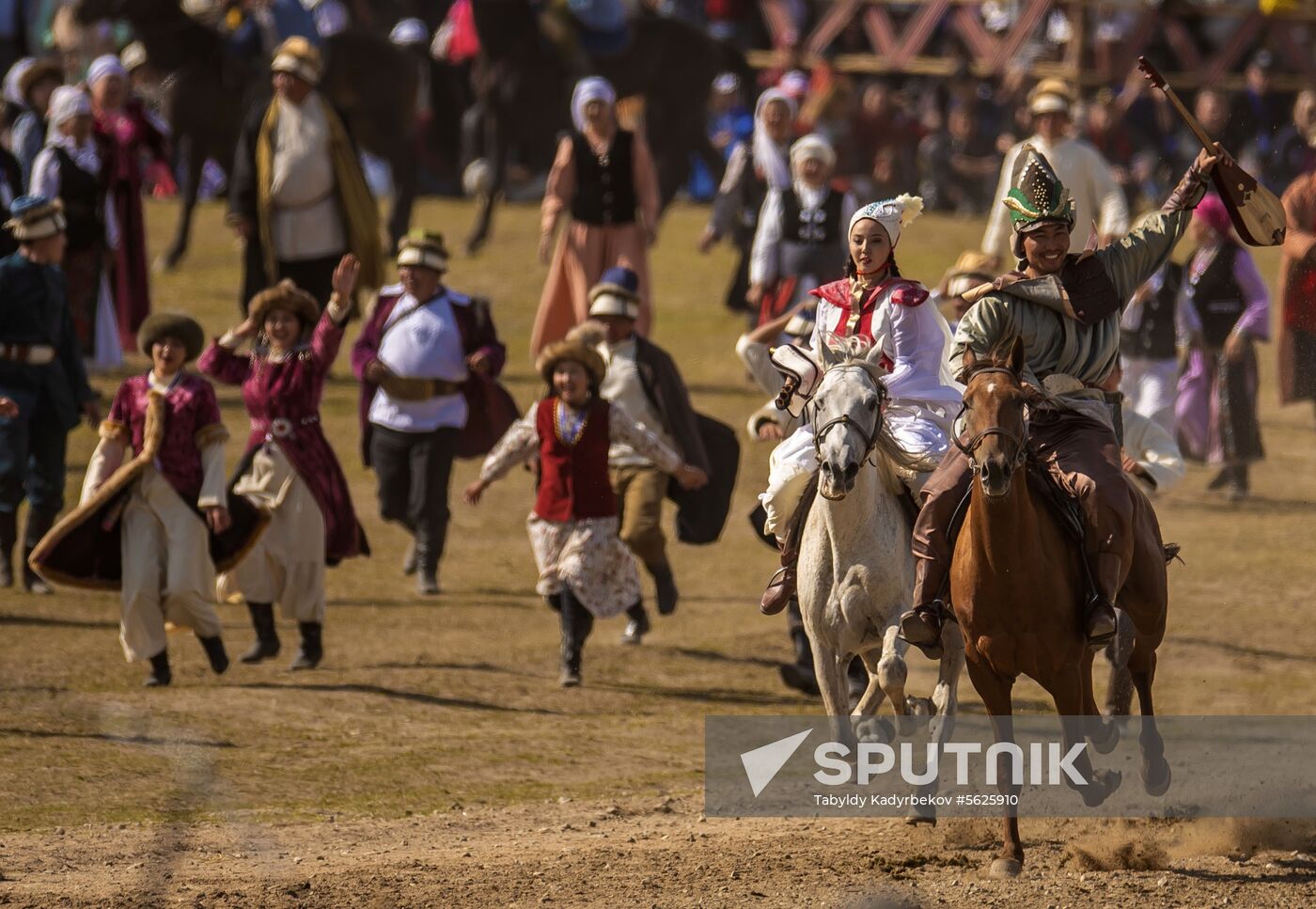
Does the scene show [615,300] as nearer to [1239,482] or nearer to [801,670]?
[801,670]

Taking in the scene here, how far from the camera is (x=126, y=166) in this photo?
16.8 m

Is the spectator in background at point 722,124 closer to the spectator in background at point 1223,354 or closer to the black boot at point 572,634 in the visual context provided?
the spectator in background at point 1223,354

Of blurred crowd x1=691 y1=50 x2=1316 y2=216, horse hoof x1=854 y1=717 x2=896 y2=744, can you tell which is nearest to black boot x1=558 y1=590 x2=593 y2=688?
horse hoof x1=854 y1=717 x2=896 y2=744

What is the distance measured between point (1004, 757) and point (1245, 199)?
227 cm

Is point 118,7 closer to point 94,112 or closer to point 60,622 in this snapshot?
point 94,112

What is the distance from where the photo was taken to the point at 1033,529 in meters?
7.67

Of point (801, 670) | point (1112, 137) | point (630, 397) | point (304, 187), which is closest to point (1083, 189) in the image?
point (630, 397)

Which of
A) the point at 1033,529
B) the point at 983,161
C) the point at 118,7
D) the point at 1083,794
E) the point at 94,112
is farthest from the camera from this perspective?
the point at 983,161

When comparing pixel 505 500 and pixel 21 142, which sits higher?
pixel 21 142

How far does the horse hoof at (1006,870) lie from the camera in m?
7.77

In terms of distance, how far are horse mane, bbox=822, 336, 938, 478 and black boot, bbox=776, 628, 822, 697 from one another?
262 cm

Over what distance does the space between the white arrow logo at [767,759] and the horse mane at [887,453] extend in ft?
5.16

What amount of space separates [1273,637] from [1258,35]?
48.5 ft

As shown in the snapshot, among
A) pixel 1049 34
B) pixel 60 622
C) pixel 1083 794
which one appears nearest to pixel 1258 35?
pixel 1049 34
